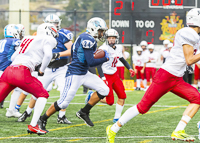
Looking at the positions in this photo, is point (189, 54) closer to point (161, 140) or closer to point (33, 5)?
point (161, 140)

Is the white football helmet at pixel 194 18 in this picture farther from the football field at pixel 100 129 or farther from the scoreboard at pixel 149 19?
the scoreboard at pixel 149 19

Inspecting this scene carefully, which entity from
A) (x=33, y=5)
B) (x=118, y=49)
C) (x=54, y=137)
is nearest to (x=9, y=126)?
(x=54, y=137)

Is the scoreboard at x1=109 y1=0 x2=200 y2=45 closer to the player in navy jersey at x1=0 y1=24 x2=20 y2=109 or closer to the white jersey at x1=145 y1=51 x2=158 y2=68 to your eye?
the white jersey at x1=145 y1=51 x2=158 y2=68

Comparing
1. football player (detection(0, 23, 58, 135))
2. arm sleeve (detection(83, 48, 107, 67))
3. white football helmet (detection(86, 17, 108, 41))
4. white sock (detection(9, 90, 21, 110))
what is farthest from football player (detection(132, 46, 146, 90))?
football player (detection(0, 23, 58, 135))

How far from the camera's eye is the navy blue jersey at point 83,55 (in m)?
6.07

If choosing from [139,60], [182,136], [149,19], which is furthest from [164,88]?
[149,19]

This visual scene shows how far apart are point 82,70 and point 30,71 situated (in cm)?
93

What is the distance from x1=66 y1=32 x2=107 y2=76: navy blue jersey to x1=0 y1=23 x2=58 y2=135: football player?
0.49 metres

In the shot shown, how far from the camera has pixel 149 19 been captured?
1852 cm

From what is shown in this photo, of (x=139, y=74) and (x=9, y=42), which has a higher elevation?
(x=9, y=42)

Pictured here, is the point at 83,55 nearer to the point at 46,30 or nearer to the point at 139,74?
the point at 46,30

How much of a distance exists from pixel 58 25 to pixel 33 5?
217 ft

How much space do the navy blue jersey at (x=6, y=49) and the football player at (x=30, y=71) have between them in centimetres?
185

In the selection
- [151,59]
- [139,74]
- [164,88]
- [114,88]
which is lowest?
[139,74]
